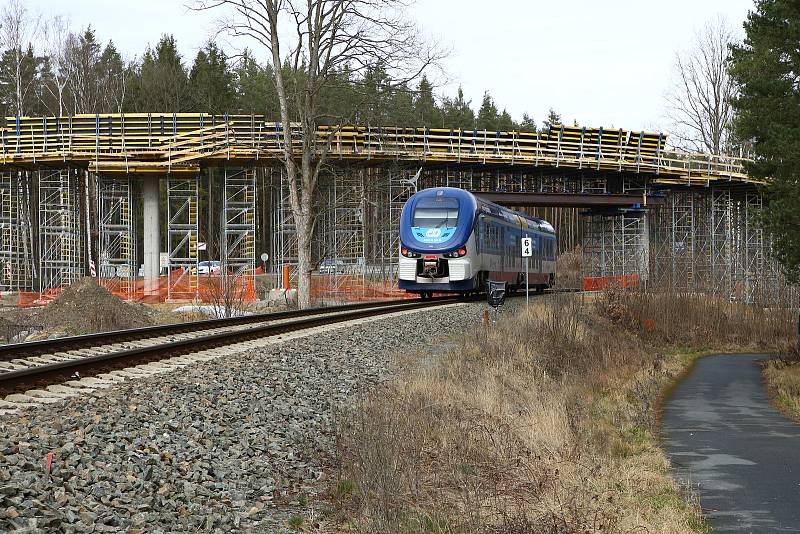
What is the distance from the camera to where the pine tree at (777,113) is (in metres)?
21.4

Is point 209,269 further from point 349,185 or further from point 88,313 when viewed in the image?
point 349,185

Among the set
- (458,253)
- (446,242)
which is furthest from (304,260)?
(458,253)

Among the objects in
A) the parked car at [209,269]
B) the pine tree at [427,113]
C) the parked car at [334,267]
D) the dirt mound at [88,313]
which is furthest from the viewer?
the pine tree at [427,113]

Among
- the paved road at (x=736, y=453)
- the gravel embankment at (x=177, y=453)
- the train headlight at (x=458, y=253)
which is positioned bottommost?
the paved road at (x=736, y=453)

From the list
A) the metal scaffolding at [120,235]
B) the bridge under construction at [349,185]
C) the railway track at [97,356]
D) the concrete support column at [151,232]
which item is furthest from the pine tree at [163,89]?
the railway track at [97,356]

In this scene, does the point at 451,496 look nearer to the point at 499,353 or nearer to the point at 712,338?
the point at 499,353

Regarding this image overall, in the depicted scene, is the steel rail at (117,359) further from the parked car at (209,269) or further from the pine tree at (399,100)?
the parked car at (209,269)

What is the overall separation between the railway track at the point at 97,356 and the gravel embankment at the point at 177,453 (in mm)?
585

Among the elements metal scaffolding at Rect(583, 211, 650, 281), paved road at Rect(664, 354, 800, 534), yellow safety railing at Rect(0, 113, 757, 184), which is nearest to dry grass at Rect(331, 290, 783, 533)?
paved road at Rect(664, 354, 800, 534)

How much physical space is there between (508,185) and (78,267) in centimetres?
2541

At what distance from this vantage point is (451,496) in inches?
320

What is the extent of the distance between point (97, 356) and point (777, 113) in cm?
1688

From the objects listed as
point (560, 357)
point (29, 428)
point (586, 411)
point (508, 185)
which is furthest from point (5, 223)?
point (29, 428)

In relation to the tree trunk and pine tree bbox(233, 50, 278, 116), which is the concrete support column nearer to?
the tree trunk
